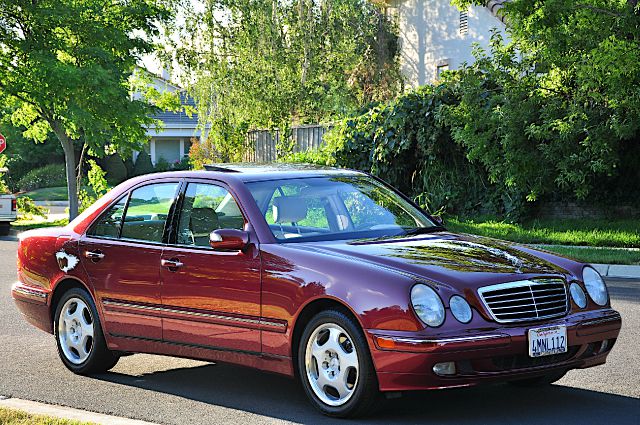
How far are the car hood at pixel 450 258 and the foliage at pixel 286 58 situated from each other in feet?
99.6

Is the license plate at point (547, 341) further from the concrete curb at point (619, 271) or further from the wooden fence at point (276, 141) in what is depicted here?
the wooden fence at point (276, 141)

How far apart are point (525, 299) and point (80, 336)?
368cm

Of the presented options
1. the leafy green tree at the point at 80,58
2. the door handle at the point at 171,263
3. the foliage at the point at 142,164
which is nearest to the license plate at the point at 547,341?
the door handle at the point at 171,263

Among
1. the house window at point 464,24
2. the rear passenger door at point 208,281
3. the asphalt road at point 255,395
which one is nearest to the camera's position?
the asphalt road at point 255,395

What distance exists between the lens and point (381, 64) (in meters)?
42.1

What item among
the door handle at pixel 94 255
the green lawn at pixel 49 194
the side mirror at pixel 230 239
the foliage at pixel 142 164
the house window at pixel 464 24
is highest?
the house window at pixel 464 24

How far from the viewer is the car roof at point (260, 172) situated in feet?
26.0

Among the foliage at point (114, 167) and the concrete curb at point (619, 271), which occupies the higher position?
the foliage at point (114, 167)

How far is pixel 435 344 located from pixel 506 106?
49.6ft

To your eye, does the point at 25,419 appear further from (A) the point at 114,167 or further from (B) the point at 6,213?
(A) the point at 114,167

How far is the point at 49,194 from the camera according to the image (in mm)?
53531

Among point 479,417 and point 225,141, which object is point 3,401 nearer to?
point 479,417

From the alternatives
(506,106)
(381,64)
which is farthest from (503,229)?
(381,64)

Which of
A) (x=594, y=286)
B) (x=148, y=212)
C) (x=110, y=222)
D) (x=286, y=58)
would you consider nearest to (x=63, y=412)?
(x=148, y=212)
